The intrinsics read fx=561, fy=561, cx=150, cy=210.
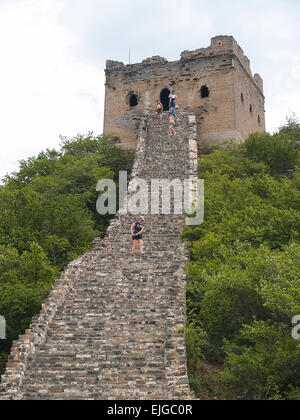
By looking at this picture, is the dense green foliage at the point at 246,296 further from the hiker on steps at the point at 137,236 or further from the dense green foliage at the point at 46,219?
the dense green foliage at the point at 46,219

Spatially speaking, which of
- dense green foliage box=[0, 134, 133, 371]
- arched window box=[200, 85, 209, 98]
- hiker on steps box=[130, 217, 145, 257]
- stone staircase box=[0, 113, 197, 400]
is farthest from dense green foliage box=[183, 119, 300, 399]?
arched window box=[200, 85, 209, 98]

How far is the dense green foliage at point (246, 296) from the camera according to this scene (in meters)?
Result: 11.6

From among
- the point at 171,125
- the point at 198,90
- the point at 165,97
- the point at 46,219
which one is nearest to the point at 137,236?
the point at 46,219

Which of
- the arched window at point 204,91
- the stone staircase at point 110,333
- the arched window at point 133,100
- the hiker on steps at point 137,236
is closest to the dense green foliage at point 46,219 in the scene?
the stone staircase at point 110,333

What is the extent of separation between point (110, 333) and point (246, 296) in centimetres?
339

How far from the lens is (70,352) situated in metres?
12.6

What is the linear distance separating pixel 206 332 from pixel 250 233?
4046 mm

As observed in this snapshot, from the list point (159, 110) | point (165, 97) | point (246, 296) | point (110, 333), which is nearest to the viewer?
point (110, 333)

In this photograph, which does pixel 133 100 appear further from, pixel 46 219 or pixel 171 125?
pixel 46 219

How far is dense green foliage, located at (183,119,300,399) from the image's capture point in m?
11.6

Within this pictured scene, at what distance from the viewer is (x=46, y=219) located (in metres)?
20.8

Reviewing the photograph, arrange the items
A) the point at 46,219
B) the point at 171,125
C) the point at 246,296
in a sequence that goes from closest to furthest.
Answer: the point at 246,296 → the point at 46,219 → the point at 171,125

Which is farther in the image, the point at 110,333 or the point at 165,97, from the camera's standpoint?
the point at 165,97
